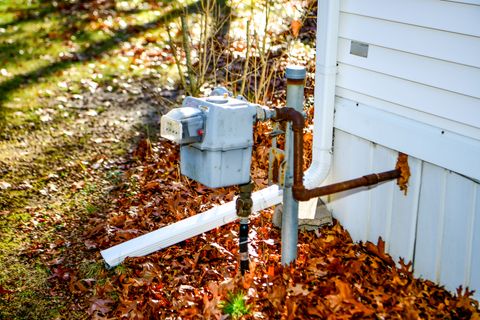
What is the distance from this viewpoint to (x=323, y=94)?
16.6 ft

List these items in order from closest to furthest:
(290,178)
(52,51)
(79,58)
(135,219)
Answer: (290,178), (135,219), (79,58), (52,51)

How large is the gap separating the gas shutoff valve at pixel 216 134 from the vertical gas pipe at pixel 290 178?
0.21 meters

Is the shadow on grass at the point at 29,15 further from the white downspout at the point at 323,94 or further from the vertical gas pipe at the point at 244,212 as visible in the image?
the vertical gas pipe at the point at 244,212

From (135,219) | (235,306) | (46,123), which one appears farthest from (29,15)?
(235,306)

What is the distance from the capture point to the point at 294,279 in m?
4.48

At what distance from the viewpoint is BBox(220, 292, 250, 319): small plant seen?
427 centimetres

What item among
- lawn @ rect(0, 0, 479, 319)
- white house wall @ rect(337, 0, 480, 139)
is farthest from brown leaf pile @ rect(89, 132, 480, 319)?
white house wall @ rect(337, 0, 480, 139)

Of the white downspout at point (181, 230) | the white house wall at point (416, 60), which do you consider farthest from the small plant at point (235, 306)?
the white house wall at point (416, 60)

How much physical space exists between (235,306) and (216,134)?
1.14 m

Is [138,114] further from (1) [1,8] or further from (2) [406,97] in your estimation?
(1) [1,8]

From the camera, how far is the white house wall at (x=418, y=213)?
4230 mm

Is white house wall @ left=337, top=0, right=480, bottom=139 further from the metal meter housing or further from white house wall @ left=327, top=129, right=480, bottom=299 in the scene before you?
the metal meter housing

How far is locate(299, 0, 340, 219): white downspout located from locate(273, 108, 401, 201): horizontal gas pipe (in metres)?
0.58

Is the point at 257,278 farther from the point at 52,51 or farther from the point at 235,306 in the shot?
the point at 52,51
